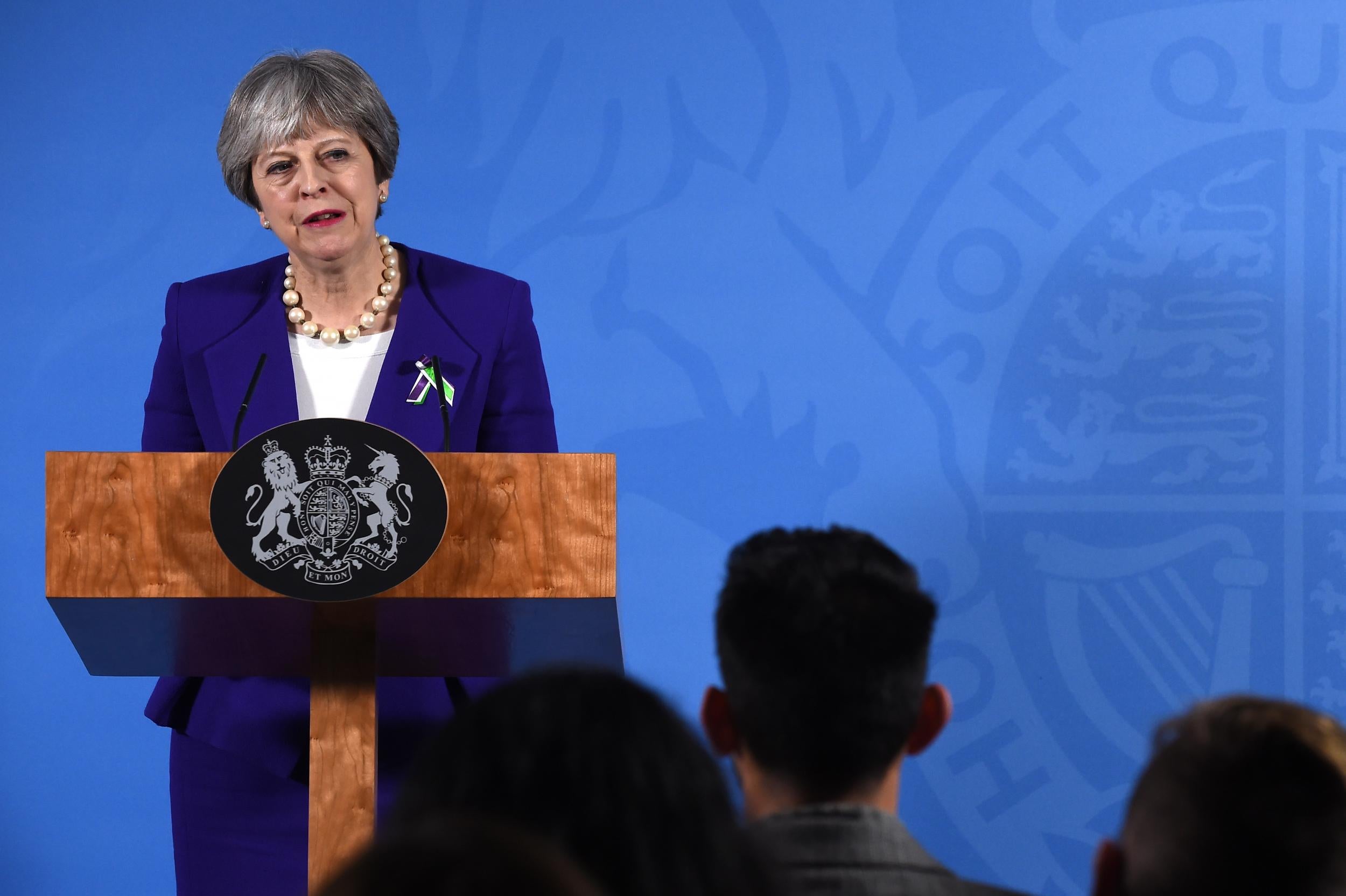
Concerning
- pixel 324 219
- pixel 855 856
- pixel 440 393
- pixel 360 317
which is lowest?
pixel 855 856

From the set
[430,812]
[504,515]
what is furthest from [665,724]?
[504,515]

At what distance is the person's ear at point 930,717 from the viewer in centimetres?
134

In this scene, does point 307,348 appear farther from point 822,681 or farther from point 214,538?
point 822,681

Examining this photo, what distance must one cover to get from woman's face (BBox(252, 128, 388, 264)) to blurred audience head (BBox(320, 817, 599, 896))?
1.52 metres

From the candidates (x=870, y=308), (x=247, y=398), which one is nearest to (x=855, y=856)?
(x=247, y=398)

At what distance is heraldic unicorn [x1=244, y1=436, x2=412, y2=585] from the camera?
1433 mm

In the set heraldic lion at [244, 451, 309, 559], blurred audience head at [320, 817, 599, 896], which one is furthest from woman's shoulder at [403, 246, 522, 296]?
blurred audience head at [320, 817, 599, 896]

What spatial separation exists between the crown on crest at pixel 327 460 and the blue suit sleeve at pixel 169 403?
0.66 meters

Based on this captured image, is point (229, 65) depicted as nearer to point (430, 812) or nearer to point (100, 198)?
point (100, 198)

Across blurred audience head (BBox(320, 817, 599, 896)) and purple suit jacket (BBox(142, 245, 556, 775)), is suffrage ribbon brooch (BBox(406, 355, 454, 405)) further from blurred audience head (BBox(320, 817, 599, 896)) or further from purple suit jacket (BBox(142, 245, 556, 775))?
blurred audience head (BBox(320, 817, 599, 896))

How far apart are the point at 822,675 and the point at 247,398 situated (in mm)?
979

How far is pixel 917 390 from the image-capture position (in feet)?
10.2

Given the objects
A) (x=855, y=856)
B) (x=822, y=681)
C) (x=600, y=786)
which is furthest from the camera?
(x=822, y=681)

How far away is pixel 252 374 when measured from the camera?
1.98 m
